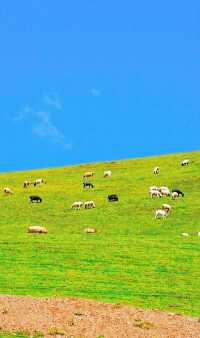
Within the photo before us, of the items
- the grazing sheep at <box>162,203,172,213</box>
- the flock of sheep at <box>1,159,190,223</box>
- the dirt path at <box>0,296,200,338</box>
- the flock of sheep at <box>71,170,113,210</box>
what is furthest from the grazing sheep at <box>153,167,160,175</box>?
the dirt path at <box>0,296,200,338</box>

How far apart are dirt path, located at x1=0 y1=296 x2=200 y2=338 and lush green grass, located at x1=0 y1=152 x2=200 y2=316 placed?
8.57 feet

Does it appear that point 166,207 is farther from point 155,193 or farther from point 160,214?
point 155,193

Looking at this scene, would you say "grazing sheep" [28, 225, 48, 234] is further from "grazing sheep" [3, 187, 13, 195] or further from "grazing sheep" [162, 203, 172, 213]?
"grazing sheep" [3, 187, 13, 195]

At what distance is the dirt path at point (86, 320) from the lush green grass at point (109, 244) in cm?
261

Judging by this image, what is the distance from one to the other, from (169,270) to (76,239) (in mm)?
11163

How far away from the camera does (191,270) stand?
4100 centimetres

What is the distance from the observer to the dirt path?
26523 mm

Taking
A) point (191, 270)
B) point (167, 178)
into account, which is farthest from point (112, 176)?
point (191, 270)

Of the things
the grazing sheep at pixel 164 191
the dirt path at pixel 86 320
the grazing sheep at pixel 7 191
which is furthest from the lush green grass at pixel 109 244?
the dirt path at pixel 86 320

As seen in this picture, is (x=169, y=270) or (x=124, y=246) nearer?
(x=169, y=270)

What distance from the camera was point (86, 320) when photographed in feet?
92.4

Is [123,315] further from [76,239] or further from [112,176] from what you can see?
[112,176]

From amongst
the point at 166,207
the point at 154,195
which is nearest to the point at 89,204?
the point at 154,195

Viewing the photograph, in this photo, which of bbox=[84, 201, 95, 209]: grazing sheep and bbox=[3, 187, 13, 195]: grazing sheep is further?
bbox=[3, 187, 13, 195]: grazing sheep
